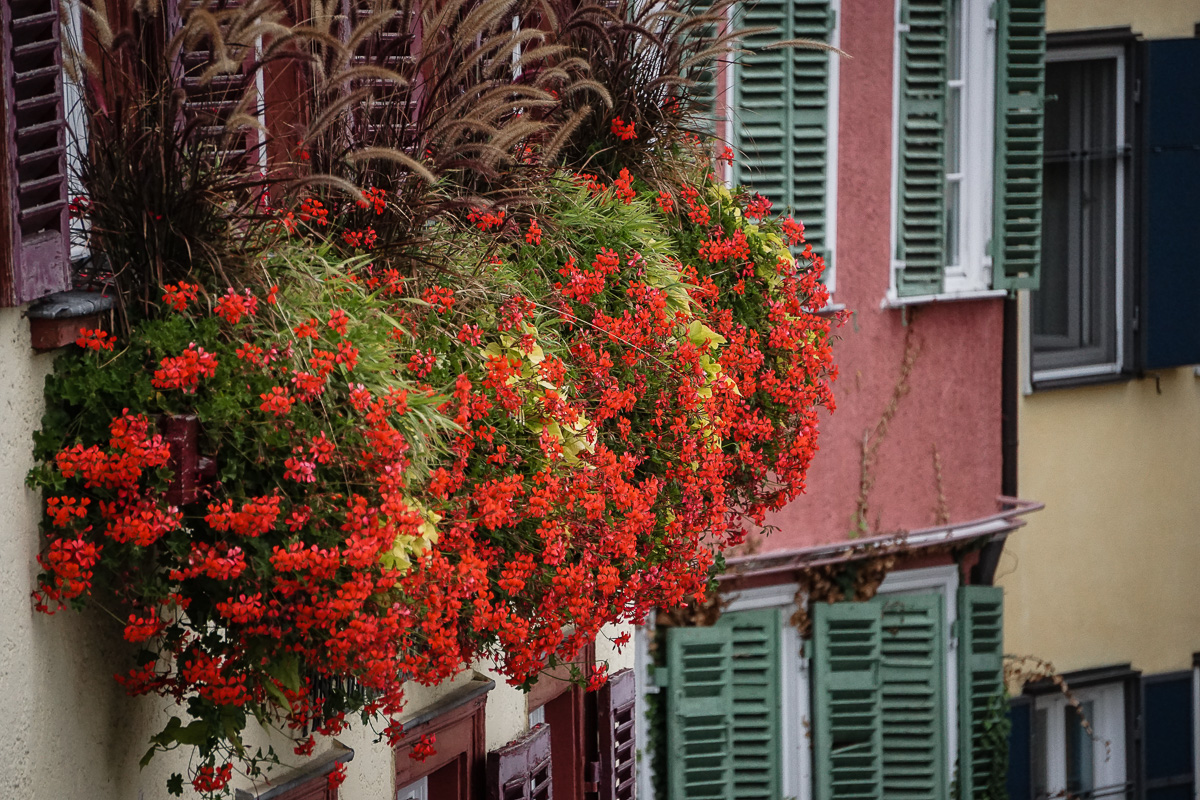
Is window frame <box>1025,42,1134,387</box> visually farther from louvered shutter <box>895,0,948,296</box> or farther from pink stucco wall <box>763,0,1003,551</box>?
louvered shutter <box>895,0,948,296</box>

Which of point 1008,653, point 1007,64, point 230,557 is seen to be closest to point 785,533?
point 1008,653

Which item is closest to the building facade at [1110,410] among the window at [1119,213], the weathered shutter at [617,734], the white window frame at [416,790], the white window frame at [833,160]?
the window at [1119,213]

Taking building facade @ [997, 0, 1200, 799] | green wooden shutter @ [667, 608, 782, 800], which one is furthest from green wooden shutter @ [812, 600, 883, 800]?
building facade @ [997, 0, 1200, 799]

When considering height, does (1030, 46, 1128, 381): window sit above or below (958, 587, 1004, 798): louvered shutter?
above

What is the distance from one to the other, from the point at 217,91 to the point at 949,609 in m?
6.93

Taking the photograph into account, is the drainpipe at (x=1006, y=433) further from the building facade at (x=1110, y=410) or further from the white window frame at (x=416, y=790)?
the white window frame at (x=416, y=790)

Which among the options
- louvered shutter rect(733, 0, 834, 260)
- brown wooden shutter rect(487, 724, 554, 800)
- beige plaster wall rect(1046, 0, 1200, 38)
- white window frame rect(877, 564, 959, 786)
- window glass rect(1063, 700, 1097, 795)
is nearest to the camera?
brown wooden shutter rect(487, 724, 554, 800)

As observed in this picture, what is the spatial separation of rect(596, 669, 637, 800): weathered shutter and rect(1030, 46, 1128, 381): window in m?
4.48

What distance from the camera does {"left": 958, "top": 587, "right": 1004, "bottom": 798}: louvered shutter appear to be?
10039 mm

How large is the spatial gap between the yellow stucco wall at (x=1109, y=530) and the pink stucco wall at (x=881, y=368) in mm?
584

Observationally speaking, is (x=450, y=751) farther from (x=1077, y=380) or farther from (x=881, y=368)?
(x=1077, y=380)

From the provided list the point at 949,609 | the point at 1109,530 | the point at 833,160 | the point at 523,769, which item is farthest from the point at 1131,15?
the point at 523,769

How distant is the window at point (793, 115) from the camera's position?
8875mm

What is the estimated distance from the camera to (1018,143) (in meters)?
9.83
